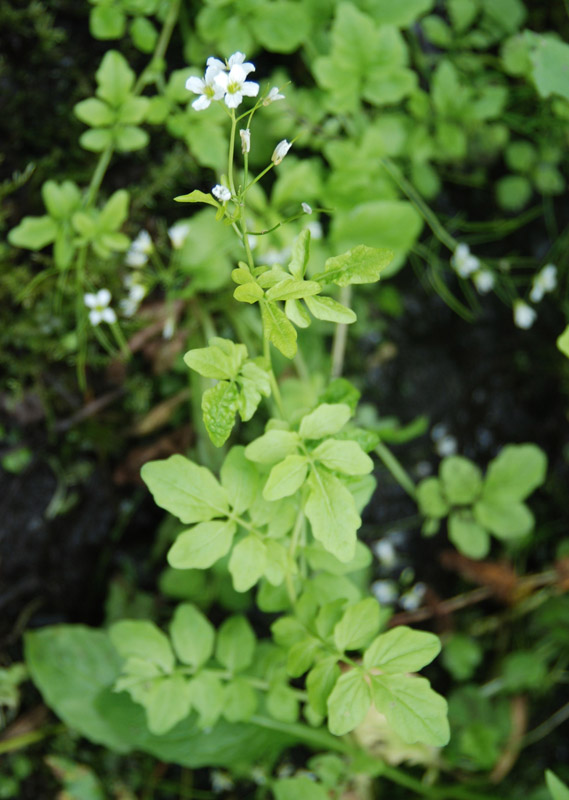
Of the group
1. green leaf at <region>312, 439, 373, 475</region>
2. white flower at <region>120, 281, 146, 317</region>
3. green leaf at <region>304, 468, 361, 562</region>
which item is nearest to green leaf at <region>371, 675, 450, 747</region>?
green leaf at <region>304, 468, 361, 562</region>

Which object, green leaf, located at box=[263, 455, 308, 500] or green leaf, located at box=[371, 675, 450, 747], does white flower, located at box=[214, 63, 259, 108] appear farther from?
green leaf, located at box=[371, 675, 450, 747]

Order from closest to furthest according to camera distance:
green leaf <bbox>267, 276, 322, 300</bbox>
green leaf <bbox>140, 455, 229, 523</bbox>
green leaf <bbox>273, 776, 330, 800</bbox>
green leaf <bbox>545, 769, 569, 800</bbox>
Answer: green leaf <bbox>267, 276, 322, 300</bbox>, green leaf <bbox>140, 455, 229, 523</bbox>, green leaf <bbox>545, 769, 569, 800</bbox>, green leaf <bbox>273, 776, 330, 800</bbox>

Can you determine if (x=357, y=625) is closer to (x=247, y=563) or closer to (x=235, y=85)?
(x=247, y=563)

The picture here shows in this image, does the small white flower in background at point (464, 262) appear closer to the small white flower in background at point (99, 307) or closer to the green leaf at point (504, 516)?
the green leaf at point (504, 516)

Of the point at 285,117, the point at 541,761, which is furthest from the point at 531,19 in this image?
the point at 541,761

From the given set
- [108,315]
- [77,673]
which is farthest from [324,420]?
[77,673]

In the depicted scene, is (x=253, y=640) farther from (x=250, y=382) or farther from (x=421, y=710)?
(x=250, y=382)
